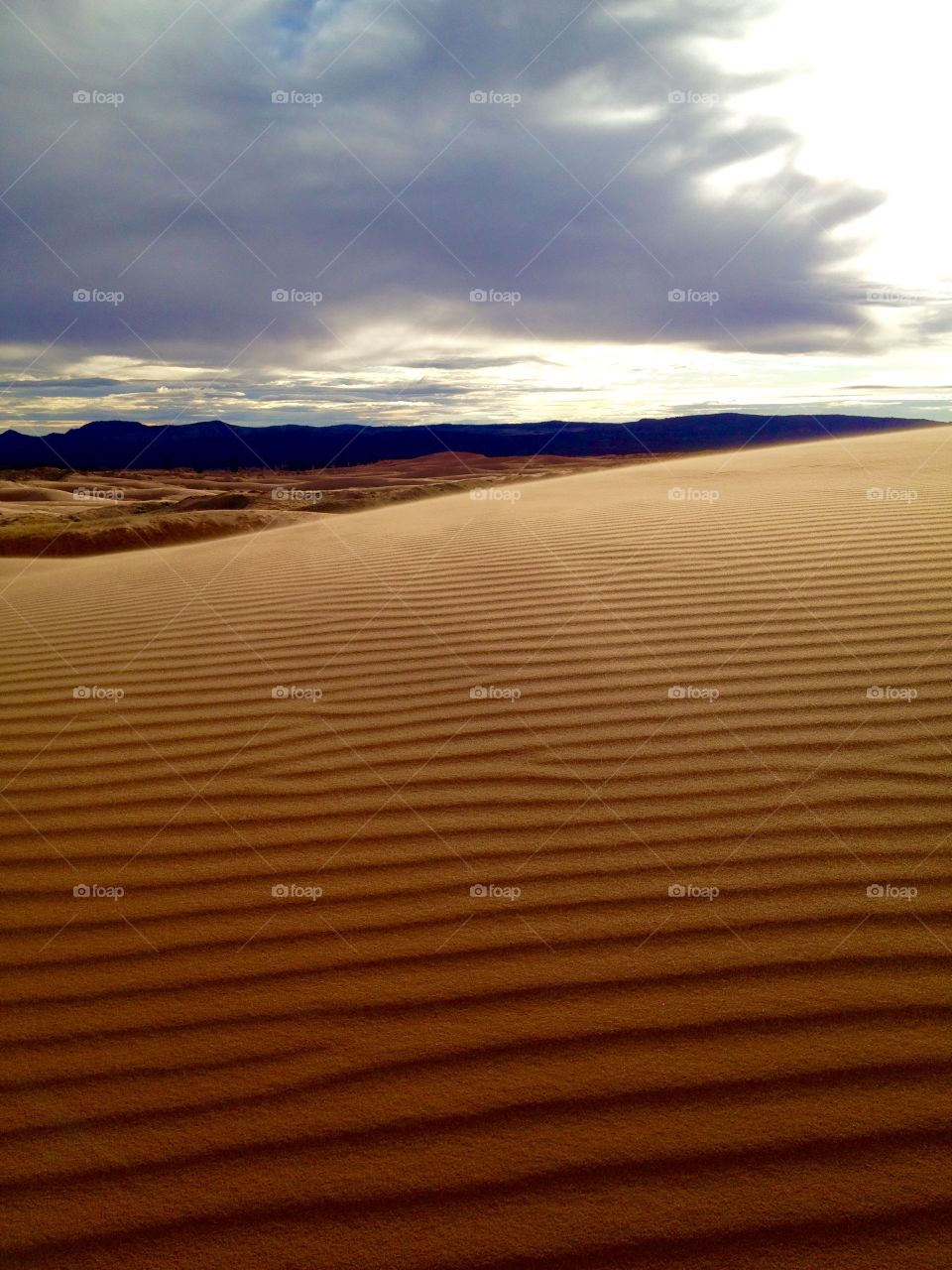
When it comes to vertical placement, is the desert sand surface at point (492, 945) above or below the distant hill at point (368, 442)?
below

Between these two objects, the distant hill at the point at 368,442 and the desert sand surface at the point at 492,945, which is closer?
the desert sand surface at the point at 492,945

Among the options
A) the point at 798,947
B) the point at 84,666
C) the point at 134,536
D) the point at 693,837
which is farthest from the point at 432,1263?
the point at 134,536

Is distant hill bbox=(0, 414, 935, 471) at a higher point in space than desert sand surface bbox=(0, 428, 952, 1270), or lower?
higher

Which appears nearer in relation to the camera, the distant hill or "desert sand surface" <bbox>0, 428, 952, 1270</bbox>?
"desert sand surface" <bbox>0, 428, 952, 1270</bbox>

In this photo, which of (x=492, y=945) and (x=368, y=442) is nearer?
(x=492, y=945)
